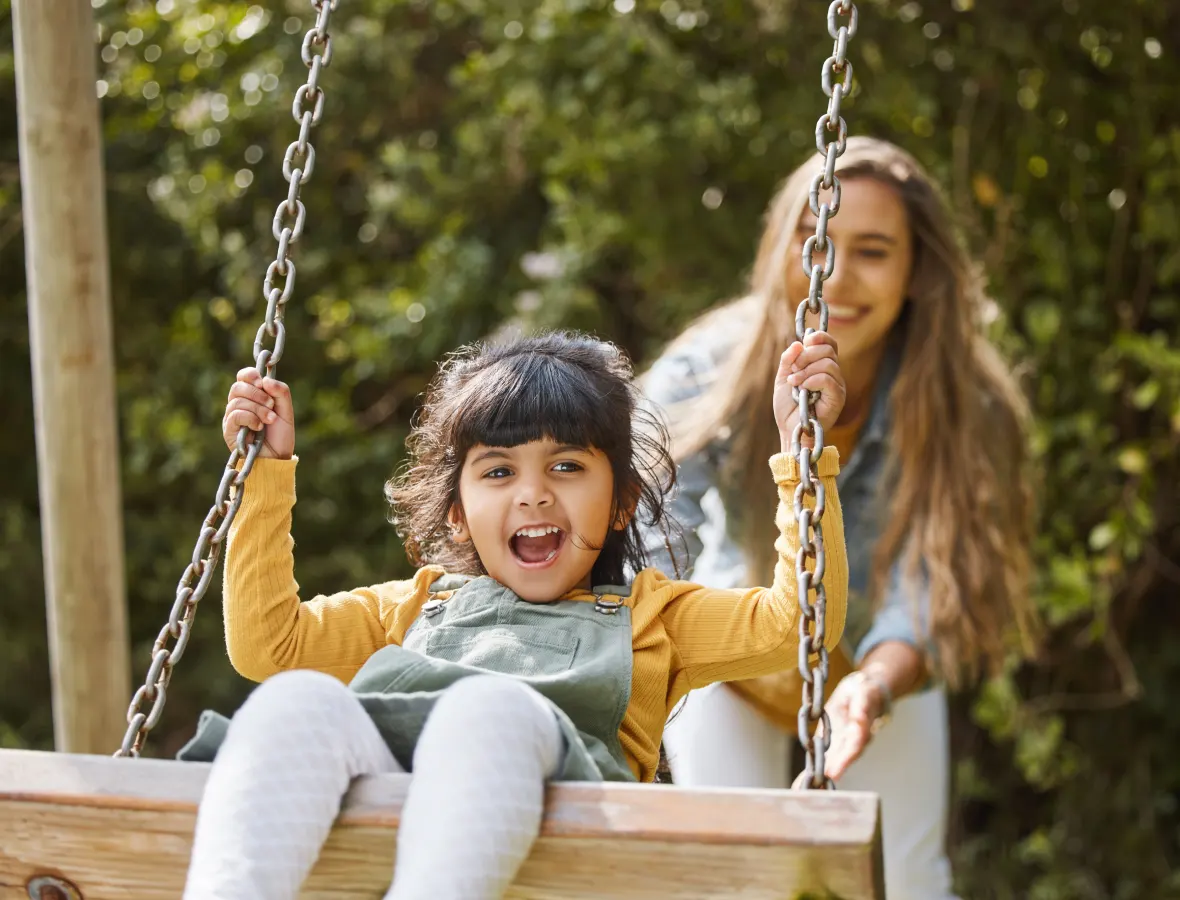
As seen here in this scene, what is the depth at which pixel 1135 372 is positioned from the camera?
4.01m

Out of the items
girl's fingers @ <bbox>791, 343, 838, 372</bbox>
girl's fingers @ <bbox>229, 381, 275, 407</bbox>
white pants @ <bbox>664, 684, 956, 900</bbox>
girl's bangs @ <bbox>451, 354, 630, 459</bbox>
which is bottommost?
white pants @ <bbox>664, 684, 956, 900</bbox>

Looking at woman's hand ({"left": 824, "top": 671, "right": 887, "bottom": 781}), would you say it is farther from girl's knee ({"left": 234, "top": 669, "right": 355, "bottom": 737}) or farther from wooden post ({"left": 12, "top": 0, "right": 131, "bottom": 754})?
wooden post ({"left": 12, "top": 0, "right": 131, "bottom": 754})

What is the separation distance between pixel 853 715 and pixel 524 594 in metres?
0.70

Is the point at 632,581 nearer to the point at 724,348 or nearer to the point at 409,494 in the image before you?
the point at 409,494

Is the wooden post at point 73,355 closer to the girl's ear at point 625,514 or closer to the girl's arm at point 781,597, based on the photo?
the girl's ear at point 625,514

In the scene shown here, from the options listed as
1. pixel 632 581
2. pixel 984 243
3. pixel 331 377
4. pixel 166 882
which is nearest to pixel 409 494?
pixel 632 581

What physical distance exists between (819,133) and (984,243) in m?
2.44

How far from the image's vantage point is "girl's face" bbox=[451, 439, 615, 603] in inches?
68.3

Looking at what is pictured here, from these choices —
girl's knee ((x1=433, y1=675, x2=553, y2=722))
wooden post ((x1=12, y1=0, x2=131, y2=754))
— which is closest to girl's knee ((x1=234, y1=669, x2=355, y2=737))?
girl's knee ((x1=433, y1=675, x2=553, y2=722))

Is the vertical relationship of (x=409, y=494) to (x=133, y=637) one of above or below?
above

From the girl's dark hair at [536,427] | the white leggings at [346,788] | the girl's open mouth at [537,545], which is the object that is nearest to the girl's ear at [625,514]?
the girl's dark hair at [536,427]

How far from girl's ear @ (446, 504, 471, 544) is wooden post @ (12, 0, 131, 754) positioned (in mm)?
1166

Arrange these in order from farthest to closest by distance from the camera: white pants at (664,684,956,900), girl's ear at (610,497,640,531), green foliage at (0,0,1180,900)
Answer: green foliage at (0,0,1180,900) → white pants at (664,684,956,900) → girl's ear at (610,497,640,531)

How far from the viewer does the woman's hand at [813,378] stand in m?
1.61
